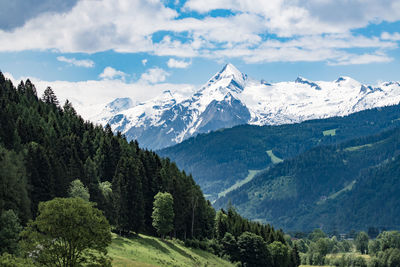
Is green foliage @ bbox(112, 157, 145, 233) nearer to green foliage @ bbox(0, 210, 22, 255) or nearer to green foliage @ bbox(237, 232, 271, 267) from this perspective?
green foliage @ bbox(237, 232, 271, 267)

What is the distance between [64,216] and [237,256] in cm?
9424

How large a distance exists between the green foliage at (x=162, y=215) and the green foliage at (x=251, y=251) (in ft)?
93.0

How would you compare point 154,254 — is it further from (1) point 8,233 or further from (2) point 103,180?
(2) point 103,180

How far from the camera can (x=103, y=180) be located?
468 feet

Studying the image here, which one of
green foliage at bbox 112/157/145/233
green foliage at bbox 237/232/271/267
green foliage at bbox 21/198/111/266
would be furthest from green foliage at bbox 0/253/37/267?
green foliage at bbox 237/232/271/267

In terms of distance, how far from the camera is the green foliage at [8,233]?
219 feet

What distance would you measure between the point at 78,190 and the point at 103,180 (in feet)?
124

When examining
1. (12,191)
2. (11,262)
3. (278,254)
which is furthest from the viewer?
(278,254)

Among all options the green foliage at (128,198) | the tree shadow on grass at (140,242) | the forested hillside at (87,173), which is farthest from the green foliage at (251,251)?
the tree shadow on grass at (140,242)

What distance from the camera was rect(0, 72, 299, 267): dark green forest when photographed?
9975 cm

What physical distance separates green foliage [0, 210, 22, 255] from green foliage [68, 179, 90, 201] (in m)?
33.3

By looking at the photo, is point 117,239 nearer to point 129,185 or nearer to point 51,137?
point 129,185

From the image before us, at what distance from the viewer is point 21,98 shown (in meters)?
176

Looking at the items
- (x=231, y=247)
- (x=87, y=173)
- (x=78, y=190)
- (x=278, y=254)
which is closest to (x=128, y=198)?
(x=87, y=173)
